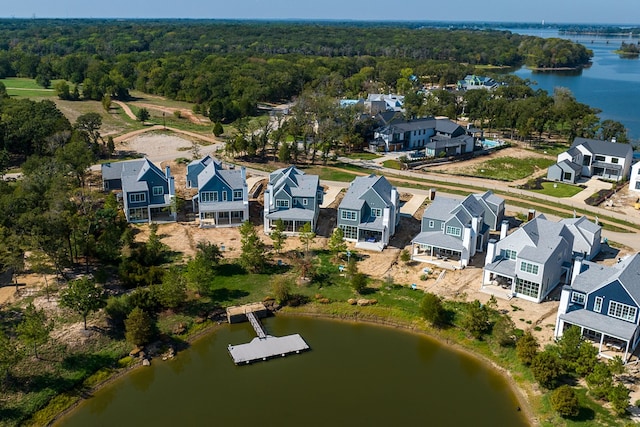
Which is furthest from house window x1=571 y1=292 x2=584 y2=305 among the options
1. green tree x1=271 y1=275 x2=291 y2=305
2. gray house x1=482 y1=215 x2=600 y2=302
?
green tree x1=271 y1=275 x2=291 y2=305

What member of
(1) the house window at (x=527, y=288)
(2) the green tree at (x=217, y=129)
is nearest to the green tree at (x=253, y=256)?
(1) the house window at (x=527, y=288)

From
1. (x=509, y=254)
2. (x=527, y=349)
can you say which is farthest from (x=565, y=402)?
(x=509, y=254)

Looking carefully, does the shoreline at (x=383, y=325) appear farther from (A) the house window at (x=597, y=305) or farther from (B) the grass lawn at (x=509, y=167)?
(B) the grass lawn at (x=509, y=167)

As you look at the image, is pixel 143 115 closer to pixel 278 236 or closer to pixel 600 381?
pixel 278 236

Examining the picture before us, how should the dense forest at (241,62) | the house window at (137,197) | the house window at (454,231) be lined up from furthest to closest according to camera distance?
the dense forest at (241,62) < the house window at (137,197) < the house window at (454,231)

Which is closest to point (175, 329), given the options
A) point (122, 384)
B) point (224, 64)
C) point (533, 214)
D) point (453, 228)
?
point (122, 384)

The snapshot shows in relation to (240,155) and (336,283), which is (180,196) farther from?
(336,283)

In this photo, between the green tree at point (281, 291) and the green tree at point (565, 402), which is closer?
the green tree at point (565, 402)
